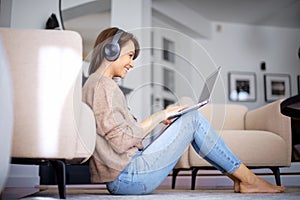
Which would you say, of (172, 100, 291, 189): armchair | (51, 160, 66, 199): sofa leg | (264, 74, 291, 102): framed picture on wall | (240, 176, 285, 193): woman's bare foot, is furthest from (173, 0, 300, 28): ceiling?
(51, 160, 66, 199): sofa leg

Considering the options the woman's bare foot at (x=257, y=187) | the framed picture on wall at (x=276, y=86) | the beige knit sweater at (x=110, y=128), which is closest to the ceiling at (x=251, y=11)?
the framed picture on wall at (x=276, y=86)

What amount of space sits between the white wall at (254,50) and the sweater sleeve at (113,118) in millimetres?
4277

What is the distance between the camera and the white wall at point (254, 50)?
553 cm

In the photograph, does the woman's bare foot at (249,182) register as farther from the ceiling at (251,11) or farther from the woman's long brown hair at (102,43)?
the ceiling at (251,11)

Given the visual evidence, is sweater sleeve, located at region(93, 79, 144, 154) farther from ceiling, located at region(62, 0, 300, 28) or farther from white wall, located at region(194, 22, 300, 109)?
white wall, located at region(194, 22, 300, 109)

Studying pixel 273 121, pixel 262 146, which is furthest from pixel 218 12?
pixel 262 146

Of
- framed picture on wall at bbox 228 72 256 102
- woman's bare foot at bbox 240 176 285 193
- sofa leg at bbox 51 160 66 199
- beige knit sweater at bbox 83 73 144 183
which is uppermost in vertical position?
framed picture on wall at bbox 228 72 256 102

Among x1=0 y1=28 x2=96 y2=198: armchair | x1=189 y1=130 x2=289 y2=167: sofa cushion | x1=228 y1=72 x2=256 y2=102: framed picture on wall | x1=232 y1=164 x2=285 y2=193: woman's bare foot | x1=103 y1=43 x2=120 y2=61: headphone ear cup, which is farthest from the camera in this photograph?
x1=228 y1=72 x2=256 y2=102: framed picture on wall

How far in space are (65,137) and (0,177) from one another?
0.41 metres

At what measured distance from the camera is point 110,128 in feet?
4.48

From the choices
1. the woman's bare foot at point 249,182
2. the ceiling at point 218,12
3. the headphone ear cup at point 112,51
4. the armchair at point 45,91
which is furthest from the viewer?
the ceiling at point 218,12

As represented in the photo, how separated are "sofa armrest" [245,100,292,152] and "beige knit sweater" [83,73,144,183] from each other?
3.74ft

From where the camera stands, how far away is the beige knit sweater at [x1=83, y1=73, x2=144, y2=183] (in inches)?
53.7

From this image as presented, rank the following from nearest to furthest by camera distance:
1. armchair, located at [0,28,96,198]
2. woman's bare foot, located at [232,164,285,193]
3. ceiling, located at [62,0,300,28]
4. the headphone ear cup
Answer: armchair, located at [0,28,96,198] < the headphone ear cup < woman's bare foot, located at [232,164,285,193] < ceiling, located at [62,0,300,28]
